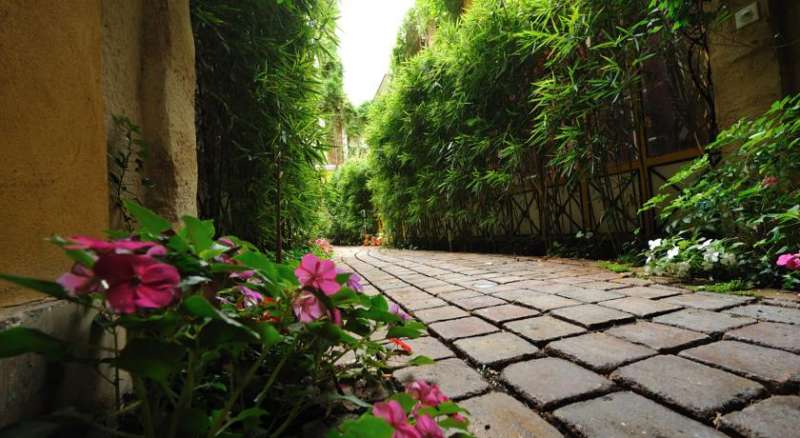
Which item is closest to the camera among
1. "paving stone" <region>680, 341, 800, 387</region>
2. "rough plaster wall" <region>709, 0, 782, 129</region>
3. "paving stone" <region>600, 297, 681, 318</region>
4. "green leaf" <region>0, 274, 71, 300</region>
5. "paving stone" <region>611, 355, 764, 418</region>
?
"green leaf" <region>0, 274, 71, 300</region>

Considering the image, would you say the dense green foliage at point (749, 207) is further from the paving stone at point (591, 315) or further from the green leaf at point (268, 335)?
the green leaf at point (268, 335)

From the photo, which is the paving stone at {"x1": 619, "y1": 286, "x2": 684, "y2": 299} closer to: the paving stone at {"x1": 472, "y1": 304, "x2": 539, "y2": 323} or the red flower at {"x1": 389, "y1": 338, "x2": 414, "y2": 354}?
the paving stone at {"x1": 472, "y1": 304, "x2": 539, "y2": 323}

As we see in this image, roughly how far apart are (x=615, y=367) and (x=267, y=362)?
1113 mm

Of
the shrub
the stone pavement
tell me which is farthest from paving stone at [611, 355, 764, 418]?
the shrub

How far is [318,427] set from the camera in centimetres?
87

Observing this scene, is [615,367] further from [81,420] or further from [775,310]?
[81,420]

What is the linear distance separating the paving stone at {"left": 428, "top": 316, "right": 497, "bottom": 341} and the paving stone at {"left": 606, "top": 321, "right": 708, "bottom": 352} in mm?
525

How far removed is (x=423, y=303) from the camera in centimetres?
230

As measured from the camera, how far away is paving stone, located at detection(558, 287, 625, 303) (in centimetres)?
208

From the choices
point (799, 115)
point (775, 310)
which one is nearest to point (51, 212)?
point (775, 310)

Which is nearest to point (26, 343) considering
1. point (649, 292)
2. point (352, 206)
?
point (649, 292)

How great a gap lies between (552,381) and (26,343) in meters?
1.21

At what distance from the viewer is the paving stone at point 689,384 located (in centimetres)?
94

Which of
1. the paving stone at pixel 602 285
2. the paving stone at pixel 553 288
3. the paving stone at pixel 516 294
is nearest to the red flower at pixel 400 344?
the paving stone at pixel 516 294
